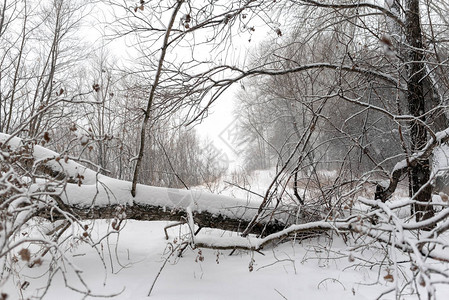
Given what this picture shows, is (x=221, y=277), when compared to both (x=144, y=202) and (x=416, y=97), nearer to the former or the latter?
(x=144, y=202)

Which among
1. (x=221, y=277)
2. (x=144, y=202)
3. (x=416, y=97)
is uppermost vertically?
(x=416, y=97)

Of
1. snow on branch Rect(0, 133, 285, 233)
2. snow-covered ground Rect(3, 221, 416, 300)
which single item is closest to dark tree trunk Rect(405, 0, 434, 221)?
snow-covered ground Rect(3, 221, 416, 300)

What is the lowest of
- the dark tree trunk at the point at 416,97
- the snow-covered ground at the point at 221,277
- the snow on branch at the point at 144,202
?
the snow-covered ground at the point at 221,277

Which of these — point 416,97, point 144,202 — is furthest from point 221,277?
point 416,97

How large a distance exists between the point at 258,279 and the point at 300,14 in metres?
4.36

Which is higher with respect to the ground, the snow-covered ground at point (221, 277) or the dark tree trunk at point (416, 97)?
the dark tree trunk at point (416, 97)

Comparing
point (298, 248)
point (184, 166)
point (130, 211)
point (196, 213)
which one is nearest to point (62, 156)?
point (130, 211)

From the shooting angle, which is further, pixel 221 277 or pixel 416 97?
pixel 416 97

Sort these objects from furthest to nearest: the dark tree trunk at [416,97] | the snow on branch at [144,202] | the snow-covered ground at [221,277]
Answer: the dark tree trunk at [416,97]
the snow on branch at [144,202]
the snow-covered ground at [221,277]

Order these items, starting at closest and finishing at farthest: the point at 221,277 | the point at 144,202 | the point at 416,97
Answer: the point at 221,277 → the point at 144,202 → the point at 416,97

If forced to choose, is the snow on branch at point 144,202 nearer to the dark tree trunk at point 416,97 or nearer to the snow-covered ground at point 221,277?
the snow-covered ground at point 221,277

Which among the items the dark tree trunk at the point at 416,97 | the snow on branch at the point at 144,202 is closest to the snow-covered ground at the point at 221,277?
the snow on branch at the point at 144,202

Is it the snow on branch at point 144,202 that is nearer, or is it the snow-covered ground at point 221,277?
the snow-covered ground at point 221,277

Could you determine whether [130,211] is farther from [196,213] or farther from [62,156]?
[62,156]
